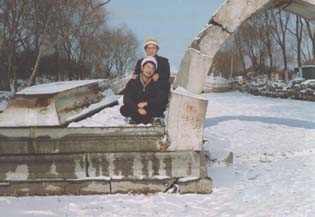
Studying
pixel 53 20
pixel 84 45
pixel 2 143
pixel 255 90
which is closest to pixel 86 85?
pixel 2 143

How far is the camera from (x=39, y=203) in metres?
5.65

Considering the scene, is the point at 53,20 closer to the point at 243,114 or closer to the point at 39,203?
the point at 243,114

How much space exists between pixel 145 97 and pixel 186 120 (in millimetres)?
912

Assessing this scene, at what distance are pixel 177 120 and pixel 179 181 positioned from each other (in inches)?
33.9

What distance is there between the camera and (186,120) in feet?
20.4

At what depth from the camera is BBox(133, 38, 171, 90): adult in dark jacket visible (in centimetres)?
694

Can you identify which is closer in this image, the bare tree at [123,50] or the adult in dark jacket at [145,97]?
the adult in dark jacket at [145,97]

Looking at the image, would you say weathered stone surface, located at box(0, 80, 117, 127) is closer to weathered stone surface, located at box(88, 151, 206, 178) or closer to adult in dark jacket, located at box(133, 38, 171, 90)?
weathered stone surface, located at box(88, 151, 206, 178)

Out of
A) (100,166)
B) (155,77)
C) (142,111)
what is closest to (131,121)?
(142,111)

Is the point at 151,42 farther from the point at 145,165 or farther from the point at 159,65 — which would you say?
the point at 145,165

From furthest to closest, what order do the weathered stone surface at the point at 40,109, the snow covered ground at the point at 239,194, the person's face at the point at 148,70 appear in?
the person's face at the point at 148,70, the weathered stone surface at the point at 40,109, the snow covered ground at the point at 239,194

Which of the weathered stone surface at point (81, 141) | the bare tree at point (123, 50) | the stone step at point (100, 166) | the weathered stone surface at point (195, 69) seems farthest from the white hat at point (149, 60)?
the bare tree at point (123, 50)

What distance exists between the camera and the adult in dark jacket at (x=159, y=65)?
22.8 feet

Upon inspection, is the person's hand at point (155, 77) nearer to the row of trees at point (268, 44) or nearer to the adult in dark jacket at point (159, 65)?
the adult in dark jacket at point (159, 65)
